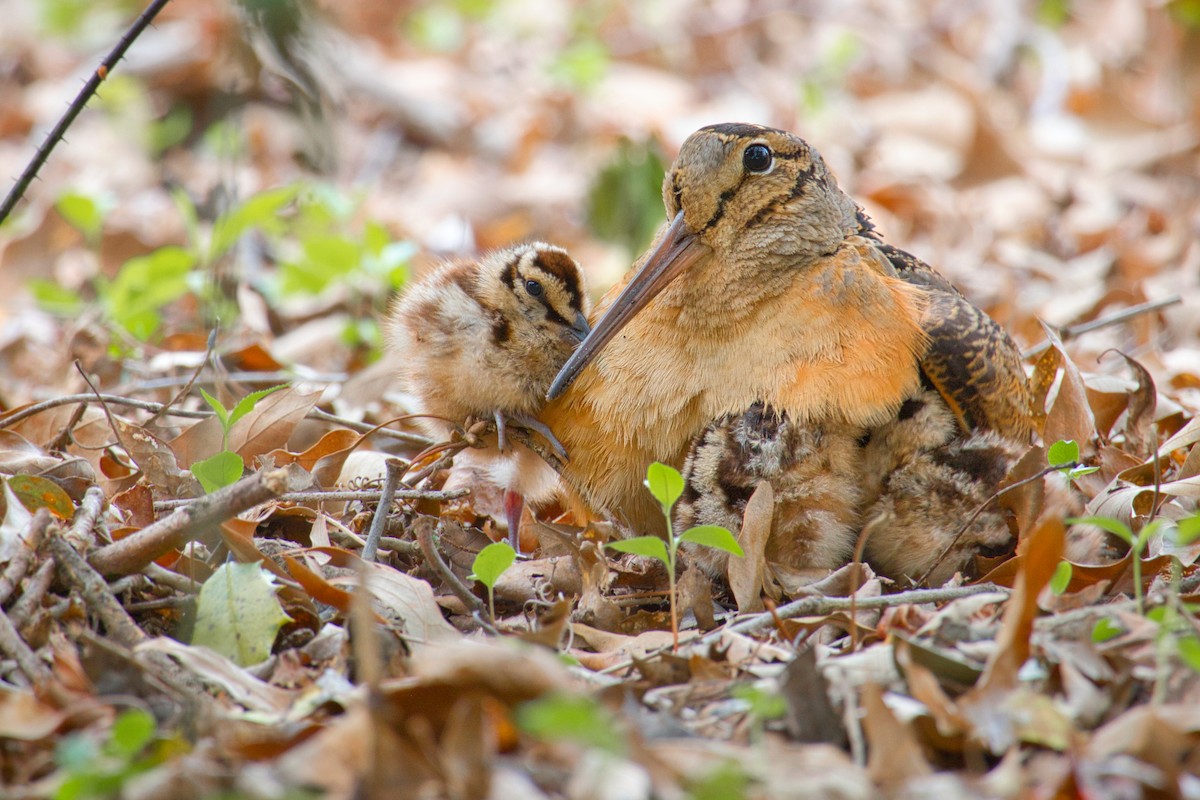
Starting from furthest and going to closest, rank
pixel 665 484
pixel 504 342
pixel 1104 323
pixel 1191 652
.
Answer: pixel 1104 323
pixel 504 342
pixel 665 484
pixel 1191 652

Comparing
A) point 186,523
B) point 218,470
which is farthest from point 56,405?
point 186,523

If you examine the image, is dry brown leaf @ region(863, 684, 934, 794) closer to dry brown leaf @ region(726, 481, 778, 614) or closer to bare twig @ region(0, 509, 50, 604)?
dry brown leaf @ region(726, 481, 778, 614)

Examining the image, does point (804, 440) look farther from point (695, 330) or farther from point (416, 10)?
point (416, 10)

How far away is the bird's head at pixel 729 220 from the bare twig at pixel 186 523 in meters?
1.37

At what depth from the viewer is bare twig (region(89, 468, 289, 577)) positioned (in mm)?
3242

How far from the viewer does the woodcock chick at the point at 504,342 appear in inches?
179

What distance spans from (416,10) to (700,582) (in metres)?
9.22

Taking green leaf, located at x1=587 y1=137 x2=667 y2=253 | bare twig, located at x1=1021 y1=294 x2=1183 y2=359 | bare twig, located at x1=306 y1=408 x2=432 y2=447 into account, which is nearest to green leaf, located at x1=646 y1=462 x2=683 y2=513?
bare twig, located at x1=306 y1=408 x2=432 y2=447

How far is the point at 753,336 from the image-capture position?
14.2ft

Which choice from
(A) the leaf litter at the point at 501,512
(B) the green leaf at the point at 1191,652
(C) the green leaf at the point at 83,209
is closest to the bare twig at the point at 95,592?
(A) the leaf litter at the point at 501,512

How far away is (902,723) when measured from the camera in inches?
116

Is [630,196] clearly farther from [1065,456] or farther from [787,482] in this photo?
[1065,456]

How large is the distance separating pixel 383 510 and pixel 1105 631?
2124 millimetres

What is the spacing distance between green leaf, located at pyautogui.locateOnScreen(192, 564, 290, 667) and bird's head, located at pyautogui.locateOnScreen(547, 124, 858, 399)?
1313 millimetres
